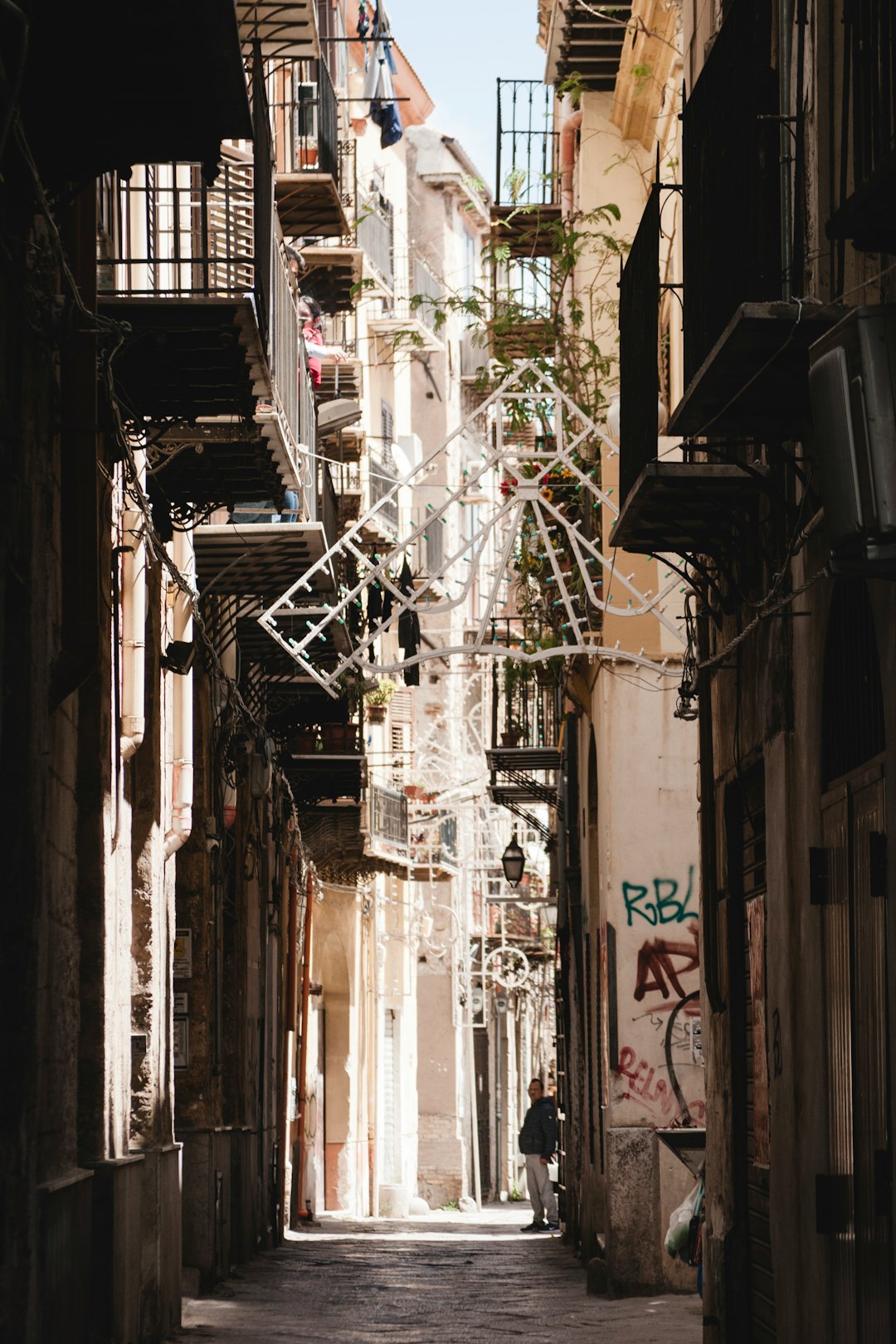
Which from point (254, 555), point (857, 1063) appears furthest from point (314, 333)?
point (857, 1063)

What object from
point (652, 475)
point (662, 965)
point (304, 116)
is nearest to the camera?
point (652, 475)

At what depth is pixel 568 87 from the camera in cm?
1820

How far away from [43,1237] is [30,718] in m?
2.02

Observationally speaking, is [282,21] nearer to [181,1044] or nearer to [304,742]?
[181,1044]

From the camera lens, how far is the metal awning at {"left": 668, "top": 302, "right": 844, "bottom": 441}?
7.46 m

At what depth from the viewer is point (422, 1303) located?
1520 cm

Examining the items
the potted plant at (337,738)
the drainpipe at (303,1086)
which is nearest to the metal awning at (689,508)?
the potted plant at (337,738)

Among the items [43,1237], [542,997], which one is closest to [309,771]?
[43,1237]

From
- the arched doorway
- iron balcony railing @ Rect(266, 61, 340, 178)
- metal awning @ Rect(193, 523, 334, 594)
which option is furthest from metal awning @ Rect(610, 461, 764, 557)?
iron balcony railing @ Rect(266, 61, 340, 178)

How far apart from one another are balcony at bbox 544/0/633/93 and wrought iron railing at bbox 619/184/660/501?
8.08 metres

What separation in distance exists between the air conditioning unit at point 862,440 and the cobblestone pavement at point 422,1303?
24.8 feet

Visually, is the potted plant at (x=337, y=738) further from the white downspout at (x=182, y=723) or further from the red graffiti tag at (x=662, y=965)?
the white downspout at (x=182, y=723)

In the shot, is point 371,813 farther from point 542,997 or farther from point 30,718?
point 30,718

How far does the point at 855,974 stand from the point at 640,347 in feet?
13.6
